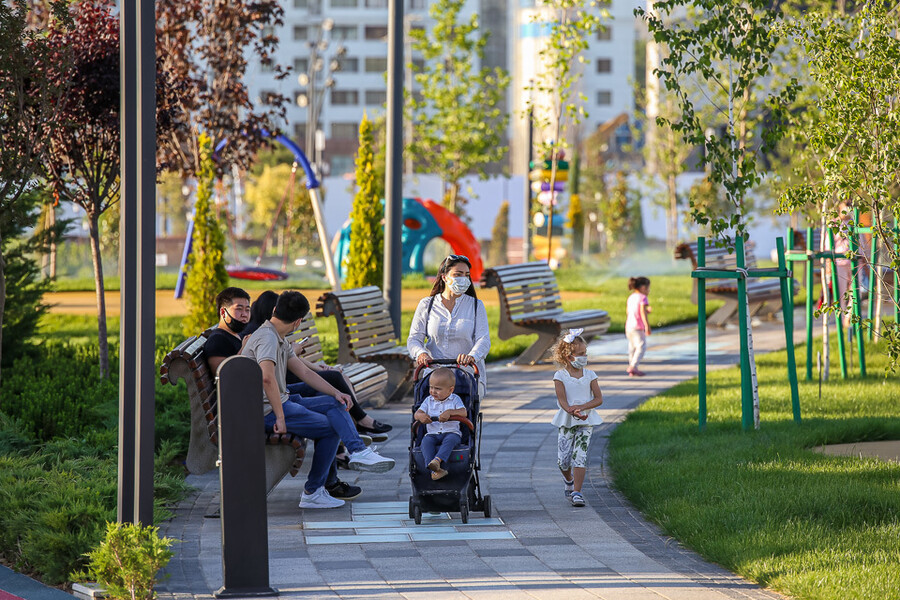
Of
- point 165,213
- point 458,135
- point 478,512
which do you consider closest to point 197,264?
point 478,512

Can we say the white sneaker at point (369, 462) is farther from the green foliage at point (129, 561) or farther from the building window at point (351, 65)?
the building window at point (351, 65)

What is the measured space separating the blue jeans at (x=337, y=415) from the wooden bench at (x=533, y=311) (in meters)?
6.92

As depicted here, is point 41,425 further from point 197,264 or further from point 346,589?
point 197,264

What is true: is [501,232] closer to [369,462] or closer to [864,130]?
[864,130]

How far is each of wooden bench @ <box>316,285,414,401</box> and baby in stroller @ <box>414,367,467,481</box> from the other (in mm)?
4121

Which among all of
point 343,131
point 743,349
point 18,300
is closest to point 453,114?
point 18,300

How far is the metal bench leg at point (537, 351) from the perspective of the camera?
15.2 meters

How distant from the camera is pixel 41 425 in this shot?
1023 cm

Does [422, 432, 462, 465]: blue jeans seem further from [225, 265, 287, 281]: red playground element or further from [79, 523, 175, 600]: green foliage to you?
[225, 265, 287, 281]: red playground element

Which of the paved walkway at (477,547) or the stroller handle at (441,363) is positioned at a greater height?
the stroller handle at (441,363)

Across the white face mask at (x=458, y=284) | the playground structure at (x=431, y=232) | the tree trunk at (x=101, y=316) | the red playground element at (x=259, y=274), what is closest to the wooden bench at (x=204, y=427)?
the white face mask at (x=458, y=284)

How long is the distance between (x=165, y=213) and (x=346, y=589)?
5469 cm

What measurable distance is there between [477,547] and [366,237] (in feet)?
37.0

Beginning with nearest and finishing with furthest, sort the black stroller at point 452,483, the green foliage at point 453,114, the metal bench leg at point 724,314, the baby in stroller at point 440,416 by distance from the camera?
1. the black stroller at point 452,483
2. the baby in stroller at point 440,416
3. the metal bench leg at point 724,314
4. the green foliage at point 453,114
